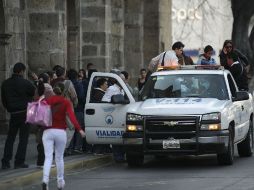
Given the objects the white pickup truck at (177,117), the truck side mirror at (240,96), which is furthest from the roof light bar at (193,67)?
the truck side mirror at (240,96)

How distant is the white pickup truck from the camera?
55.1ft

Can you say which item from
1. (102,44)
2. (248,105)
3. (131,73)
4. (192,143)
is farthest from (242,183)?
(131,73)

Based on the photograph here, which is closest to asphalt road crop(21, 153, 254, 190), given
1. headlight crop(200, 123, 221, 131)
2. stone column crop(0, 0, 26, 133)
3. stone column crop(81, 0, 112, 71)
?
headlight crop(200, 123, 221, 131)

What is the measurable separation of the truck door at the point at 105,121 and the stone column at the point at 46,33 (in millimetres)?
5569

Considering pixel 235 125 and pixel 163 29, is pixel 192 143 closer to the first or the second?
pixel 235 125

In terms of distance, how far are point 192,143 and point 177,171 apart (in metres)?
0.56

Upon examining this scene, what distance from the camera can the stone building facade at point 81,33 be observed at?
76.0 ft

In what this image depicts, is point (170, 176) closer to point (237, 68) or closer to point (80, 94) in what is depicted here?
point (80, 94)

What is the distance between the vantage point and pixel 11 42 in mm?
23078

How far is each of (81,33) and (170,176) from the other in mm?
13113

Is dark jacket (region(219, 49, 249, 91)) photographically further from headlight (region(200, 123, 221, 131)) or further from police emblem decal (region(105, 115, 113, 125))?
headlight (region(200, 123, 221, 131))

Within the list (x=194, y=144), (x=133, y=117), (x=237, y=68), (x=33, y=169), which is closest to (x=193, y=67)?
(x=133, y=117)

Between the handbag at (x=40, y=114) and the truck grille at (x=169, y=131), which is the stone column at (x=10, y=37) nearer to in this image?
the truck grille at (x=169, y=131)

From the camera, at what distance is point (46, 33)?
2392cm
